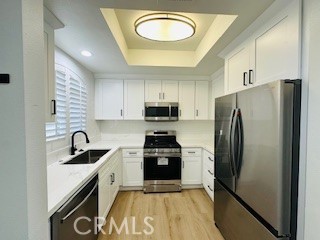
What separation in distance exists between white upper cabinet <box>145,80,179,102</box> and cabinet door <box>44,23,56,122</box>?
2352mm

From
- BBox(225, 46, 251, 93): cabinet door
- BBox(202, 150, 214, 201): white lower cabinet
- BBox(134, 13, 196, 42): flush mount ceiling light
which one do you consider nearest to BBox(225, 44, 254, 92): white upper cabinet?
BBox(225, 46, 251, 93): cabinet door

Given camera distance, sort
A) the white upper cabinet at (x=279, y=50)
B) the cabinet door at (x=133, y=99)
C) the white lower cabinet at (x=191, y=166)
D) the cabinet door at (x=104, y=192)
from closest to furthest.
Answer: the white upper cabinet at (x=279, y=50), the cabinet door at (x=104, y=192), the white lower cabinet at (x=191, y=166), the cabinet door at (x=133, y=99)

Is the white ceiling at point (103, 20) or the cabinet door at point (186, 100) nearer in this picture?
the white ceiling at point (103, 20)

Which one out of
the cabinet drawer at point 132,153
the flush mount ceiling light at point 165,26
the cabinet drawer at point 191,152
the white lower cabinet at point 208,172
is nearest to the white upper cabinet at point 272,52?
the flush mount ceiling light at point 165,26

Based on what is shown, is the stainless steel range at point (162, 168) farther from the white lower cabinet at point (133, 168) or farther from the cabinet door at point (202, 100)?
the cabinet door at point (202, 100)

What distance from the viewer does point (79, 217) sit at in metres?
1.54

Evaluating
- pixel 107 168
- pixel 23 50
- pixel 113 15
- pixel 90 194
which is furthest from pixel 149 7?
pixel 107 168

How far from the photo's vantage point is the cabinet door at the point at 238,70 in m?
1.92

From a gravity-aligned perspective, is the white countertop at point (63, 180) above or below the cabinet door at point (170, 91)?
below

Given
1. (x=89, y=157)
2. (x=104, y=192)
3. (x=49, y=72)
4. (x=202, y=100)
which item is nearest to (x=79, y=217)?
(x=104, y=192)

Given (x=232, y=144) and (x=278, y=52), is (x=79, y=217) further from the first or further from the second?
(x=278, y=52)

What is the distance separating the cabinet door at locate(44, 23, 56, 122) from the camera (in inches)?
57.7

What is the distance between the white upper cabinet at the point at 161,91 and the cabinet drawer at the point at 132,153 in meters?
1.05

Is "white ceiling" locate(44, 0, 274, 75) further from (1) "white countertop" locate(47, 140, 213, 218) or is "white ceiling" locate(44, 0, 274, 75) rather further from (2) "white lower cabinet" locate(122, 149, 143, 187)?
(2) "white lower cabinet" locate(122, 149, 143, 187)
